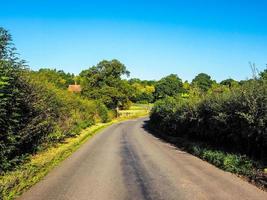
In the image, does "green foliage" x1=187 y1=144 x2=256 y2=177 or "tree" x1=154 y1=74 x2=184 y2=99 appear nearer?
"green foliage" x1=187 y1=144 x2=256 y2=177

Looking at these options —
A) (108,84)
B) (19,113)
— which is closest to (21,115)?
(19,113)

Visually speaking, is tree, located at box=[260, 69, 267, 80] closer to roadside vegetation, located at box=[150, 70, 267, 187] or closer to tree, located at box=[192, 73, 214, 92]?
roadside vegetation, located at box=[150, 70, 267, 187]

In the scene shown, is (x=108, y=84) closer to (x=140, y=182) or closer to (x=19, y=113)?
(x=19, y=113)

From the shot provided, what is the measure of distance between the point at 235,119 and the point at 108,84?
7185cm

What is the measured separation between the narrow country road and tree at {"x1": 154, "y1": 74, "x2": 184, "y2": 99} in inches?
4787

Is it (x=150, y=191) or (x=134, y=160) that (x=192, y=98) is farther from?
(x=150, y=191)

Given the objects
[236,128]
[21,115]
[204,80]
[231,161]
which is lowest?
[231,161]

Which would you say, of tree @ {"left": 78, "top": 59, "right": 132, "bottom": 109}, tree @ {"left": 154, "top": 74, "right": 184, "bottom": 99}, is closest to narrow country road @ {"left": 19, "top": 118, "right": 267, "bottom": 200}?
tree @ {"left": 78, "top": 59, "right": 132, "bottom": 109}

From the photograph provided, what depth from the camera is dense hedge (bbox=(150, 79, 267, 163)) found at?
1684 centimetres

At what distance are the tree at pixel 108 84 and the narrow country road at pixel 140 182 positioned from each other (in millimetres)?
64905

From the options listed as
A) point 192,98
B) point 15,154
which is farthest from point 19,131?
point 192,98

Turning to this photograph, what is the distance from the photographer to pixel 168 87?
14175 centimetres

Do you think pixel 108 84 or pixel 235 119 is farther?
pixel 108 84

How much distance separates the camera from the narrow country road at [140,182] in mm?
11797
